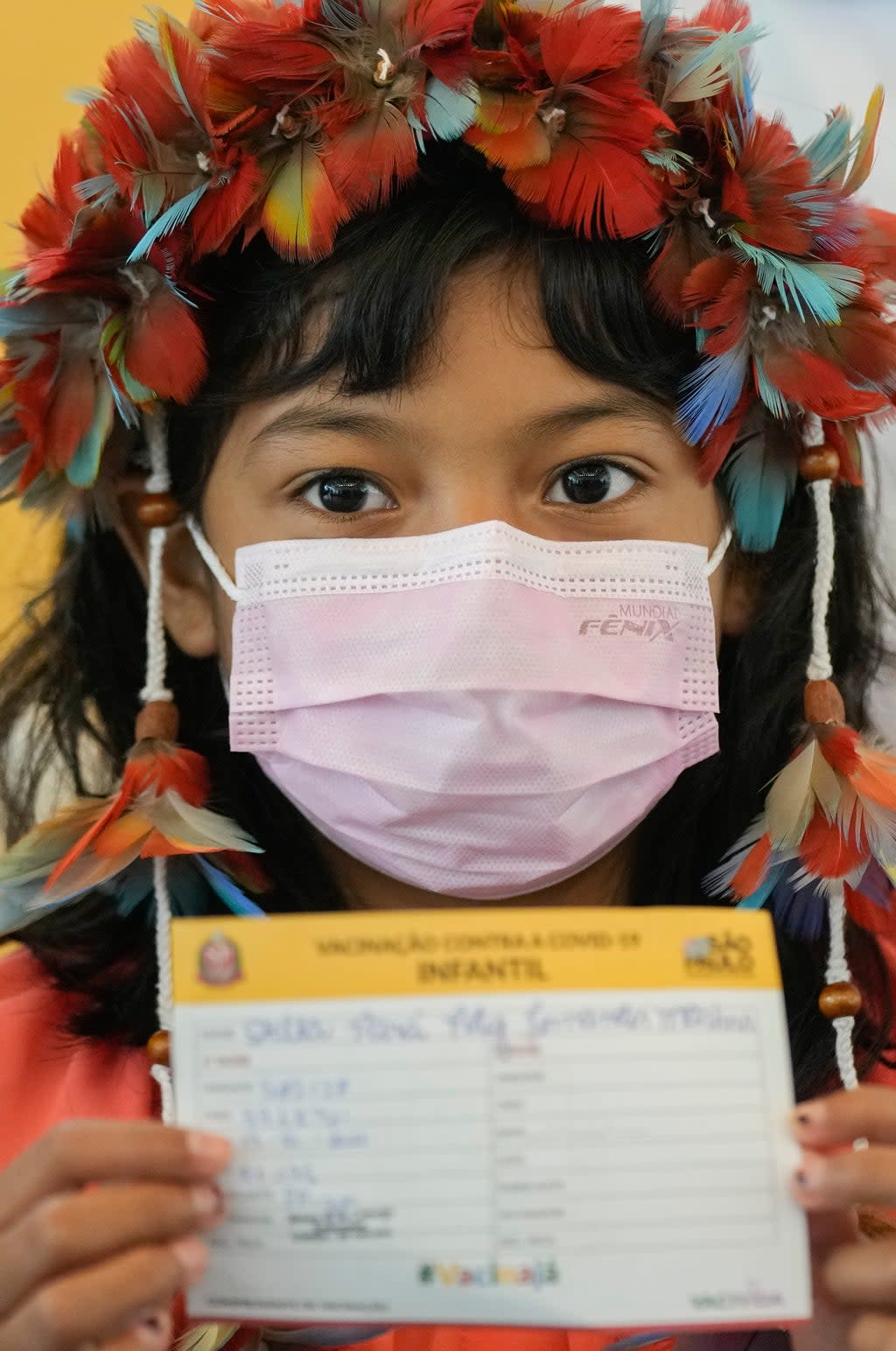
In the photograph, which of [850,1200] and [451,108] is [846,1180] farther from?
[451,108]

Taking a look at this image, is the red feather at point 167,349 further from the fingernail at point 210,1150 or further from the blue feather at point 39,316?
the fingernail at point 210,1150

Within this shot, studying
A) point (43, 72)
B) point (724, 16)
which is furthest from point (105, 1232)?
point (43, 72)

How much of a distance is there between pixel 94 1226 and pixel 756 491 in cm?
87

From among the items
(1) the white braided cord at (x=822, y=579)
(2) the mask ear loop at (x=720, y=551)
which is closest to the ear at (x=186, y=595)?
(2) the mask ear loop at (x=720, y=551)

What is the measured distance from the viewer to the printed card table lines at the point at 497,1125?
773 mm

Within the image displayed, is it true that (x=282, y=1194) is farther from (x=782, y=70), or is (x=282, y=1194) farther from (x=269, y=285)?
(x=782, y=70)

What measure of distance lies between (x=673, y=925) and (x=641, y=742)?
39 centimetres

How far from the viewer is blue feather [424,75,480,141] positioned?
44.8 inches

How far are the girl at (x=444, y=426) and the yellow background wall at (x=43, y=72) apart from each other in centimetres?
57

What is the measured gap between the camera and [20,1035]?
138 cm

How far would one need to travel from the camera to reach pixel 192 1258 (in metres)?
0.78

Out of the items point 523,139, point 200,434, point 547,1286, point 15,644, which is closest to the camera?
point 547,1286

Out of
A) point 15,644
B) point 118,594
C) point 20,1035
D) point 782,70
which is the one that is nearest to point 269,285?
point 118,594

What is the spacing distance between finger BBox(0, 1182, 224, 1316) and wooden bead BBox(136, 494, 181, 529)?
66 cm
